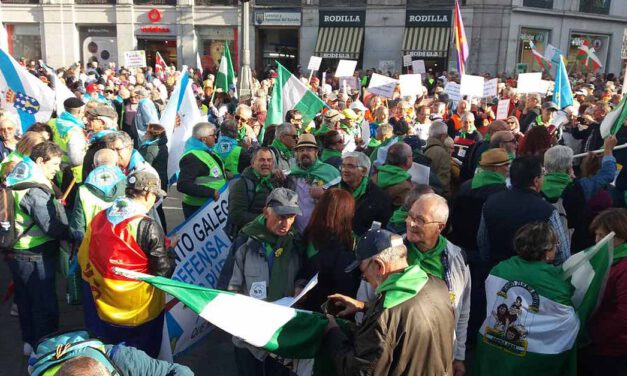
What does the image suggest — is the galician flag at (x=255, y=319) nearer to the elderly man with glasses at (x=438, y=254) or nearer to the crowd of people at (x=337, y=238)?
the crowd of people at (x=337, y=238)

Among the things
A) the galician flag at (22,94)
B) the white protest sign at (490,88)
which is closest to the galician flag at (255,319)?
the galician flag at (22,94)

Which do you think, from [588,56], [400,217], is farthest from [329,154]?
[588,56]

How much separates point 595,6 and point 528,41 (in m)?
5.16

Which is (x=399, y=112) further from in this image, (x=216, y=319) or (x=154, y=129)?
(x=216, y=319)

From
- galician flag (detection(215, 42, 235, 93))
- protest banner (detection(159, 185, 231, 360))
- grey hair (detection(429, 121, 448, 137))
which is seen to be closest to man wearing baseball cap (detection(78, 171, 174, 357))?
protest banner (detection(159, 185, 231, 360))

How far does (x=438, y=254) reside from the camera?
3.31 meters

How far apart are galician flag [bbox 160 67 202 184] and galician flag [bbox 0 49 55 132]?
1660mm

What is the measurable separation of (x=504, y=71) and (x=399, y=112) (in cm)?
1988

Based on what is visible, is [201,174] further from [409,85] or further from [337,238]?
[409,85]

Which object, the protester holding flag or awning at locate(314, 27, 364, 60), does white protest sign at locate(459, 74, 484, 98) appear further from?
awning at locate(314, 27, 364, 60)

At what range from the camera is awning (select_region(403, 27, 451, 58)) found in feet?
88.6

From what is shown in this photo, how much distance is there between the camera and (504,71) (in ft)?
88.5

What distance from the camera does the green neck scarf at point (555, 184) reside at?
464cm

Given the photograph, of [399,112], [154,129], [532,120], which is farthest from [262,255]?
[532,120]
